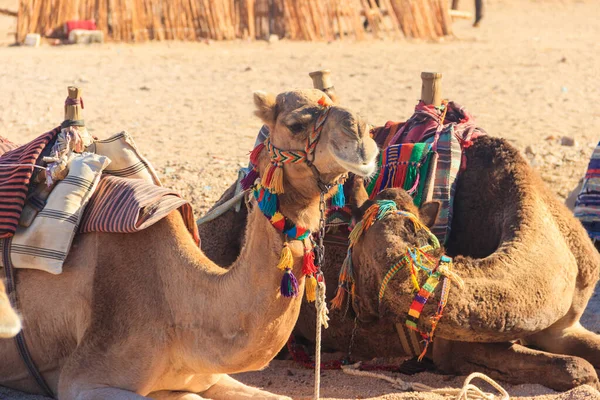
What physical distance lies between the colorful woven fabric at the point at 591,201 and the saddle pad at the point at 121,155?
3.93 metres

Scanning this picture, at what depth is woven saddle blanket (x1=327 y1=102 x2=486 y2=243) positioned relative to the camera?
5723 millimetres

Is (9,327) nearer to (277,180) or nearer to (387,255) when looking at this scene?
(277,180)

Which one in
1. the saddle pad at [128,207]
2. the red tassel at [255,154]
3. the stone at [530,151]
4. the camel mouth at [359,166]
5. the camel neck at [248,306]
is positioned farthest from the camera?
the stone at [530,151]

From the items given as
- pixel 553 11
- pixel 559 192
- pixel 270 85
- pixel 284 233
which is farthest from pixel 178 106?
pixel 553 11

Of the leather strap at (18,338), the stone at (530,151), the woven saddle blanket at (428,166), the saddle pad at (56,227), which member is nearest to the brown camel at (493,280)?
the woven saddle blanket at (428,166)

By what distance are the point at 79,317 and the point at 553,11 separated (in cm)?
2694

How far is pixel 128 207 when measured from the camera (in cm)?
450

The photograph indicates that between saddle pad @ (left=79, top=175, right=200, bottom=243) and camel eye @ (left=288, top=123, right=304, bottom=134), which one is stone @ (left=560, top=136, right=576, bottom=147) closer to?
saddle pad @ (left=79, top=175, right=200, bottom=243)

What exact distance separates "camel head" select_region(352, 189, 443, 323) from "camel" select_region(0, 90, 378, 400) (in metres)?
0.80

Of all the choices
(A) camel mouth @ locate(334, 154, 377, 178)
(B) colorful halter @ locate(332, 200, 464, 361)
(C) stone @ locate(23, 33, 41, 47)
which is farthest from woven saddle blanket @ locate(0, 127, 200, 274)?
(C) stone @ locate(23, 33, 41, 47)

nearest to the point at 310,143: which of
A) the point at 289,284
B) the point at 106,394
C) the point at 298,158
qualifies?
the point at 298,158

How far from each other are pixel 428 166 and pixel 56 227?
7.78 feet

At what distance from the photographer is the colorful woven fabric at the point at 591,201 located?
7465 mm

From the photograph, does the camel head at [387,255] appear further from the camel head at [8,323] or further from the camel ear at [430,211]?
the camel head at [8,323]
